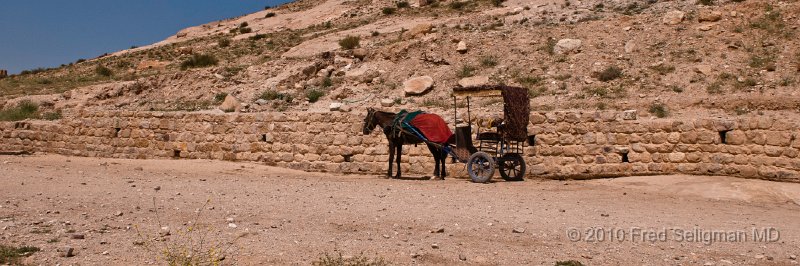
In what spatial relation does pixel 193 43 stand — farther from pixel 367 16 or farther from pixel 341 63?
pixel 341 63

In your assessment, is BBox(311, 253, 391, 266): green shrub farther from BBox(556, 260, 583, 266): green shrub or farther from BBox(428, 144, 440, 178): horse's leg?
BBox(428, 144, 440, 178): horse's leg

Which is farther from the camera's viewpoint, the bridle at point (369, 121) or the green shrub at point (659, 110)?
the green shrub at point (659, 110)

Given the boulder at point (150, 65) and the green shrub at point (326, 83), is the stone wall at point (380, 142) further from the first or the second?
the boulder at point (150, 65)

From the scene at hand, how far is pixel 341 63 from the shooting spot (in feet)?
77.9

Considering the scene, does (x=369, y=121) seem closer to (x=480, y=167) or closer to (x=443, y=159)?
(x=443, y=159)

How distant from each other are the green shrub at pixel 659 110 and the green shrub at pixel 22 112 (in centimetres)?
1983

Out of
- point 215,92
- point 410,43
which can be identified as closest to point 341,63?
point 410,43

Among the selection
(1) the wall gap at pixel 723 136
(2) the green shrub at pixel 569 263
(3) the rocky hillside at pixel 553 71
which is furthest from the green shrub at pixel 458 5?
(2) the green shrub at pixel 569 263

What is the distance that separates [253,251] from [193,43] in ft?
131

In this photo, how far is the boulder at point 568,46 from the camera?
67.6 ft

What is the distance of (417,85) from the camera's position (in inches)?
773

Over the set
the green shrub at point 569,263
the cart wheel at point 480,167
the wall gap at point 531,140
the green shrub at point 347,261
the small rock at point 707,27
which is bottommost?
the green shrub at point 569,263

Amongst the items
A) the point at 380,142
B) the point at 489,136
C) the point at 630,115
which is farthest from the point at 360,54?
the point at 630,115

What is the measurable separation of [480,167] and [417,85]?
8.02m
